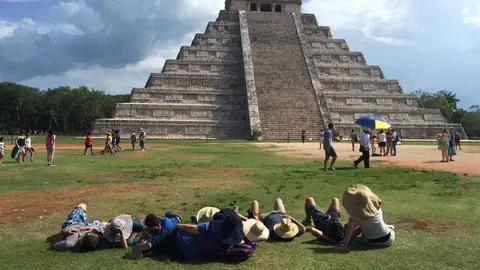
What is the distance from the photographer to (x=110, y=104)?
264ft

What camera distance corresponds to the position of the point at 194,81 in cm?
3962

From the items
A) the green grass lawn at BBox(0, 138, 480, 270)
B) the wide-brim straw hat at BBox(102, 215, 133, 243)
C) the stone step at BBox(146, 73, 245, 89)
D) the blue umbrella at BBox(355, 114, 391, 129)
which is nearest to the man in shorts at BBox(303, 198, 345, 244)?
the green grass lawn at BBox(0, 138, 480, 270)

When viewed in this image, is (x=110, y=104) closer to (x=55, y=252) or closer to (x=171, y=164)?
(x=171, y=164)

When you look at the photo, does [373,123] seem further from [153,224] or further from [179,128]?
[179,128]

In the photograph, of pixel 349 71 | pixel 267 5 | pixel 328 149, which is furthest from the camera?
pixel 267 5

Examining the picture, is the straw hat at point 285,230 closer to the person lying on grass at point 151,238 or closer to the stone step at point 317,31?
the person lying on grass at point 151,238

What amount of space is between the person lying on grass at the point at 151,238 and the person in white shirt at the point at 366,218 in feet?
8.09

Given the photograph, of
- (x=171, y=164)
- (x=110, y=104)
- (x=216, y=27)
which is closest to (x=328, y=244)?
(x=171, y=164)

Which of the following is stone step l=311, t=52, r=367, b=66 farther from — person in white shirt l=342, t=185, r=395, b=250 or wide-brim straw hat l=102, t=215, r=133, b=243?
wide-brim straw hat l=102, t=215, r=133, b=243

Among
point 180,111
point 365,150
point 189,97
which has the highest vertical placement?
point 189,97

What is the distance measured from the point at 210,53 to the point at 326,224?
38321 mm

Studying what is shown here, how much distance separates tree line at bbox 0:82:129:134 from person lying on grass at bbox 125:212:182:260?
67.4 metres

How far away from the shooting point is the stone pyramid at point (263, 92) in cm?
3581

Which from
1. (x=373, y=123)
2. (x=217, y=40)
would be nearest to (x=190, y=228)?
(x=373, y=123)
